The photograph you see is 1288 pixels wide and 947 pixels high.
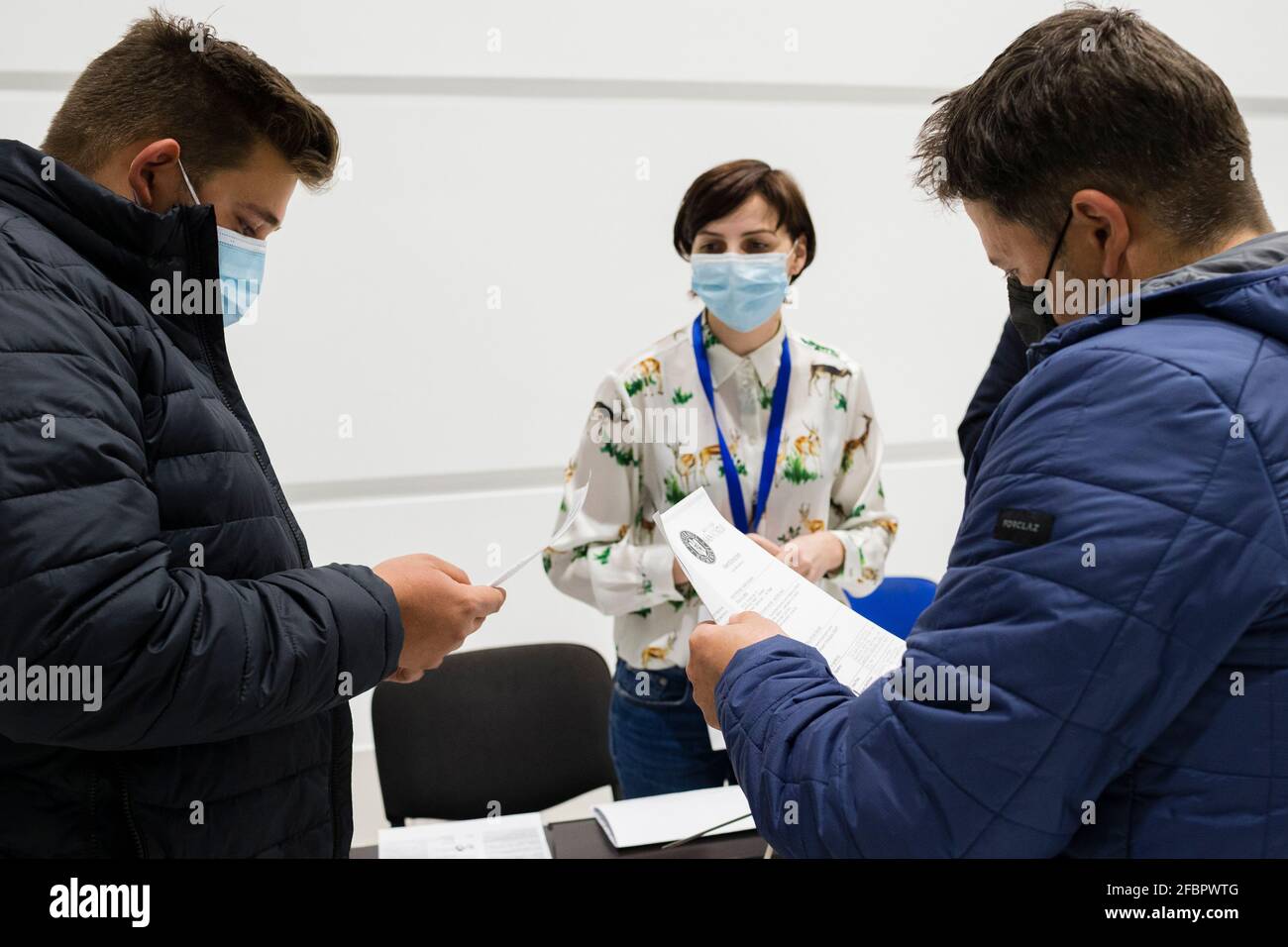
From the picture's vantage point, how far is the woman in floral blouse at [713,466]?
222 centimetres

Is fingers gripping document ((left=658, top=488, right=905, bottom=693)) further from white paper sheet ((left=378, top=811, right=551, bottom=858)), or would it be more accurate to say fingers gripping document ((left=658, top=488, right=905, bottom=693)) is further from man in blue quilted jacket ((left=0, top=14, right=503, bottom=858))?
white paper sheet ((left=378, top=811, right=551, bottom=858))

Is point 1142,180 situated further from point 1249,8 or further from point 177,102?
point 1249,8

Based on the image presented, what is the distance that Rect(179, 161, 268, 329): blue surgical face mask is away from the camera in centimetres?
138

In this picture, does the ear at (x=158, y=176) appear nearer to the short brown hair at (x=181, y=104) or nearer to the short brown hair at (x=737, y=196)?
the short brown hair at (x=181, y=104)

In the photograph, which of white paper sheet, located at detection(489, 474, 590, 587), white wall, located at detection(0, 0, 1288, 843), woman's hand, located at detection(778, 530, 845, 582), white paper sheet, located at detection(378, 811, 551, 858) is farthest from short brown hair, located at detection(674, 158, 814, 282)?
white paper sheet, located at detection(378, 811, 551, 858)

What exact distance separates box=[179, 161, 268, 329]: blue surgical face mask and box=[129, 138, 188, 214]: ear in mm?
85

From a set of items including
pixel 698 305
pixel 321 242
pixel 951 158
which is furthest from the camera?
pixel 698 305

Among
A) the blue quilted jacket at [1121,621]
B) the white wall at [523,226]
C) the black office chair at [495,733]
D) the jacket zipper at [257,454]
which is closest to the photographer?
the blue quilted jacket at [1121,621]

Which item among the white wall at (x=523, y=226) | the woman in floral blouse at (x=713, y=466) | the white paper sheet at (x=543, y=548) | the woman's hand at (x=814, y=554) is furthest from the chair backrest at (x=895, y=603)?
the white paper sheet at (x=543, y=548)

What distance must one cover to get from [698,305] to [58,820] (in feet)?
9.17

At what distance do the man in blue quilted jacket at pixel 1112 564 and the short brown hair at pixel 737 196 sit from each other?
1466mm

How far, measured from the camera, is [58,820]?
1.04 m
